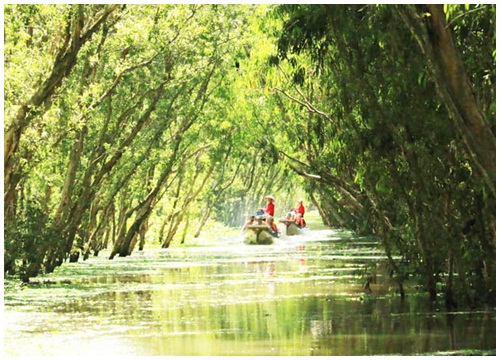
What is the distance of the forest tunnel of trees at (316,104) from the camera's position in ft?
47.3

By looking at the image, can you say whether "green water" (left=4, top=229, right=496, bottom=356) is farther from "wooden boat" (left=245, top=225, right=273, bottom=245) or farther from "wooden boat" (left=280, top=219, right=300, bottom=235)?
"wooden boat" (left=280, top=219, right=300, bottom=235)

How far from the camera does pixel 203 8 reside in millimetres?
29125

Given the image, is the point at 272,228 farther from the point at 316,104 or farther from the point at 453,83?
the point at 453,83

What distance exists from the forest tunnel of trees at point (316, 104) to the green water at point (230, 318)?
1129 mm

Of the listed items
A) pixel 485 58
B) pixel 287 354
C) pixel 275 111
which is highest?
pixel 275 111

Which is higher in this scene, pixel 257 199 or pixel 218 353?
pixel 257 199

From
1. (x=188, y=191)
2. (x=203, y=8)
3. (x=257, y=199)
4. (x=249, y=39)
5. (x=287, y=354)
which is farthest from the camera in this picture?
(x=257, y=199)

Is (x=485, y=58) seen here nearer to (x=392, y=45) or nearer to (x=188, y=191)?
(x=392, y=45)

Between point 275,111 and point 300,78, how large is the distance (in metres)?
17.7

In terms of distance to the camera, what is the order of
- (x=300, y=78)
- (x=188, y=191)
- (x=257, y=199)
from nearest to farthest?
(x=300, y=78) < (x=188, y=191) < (x=257, y=199)

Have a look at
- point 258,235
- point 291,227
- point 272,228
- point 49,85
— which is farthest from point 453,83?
point 291,227

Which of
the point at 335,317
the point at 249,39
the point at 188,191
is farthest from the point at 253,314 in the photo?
the point at 188,191

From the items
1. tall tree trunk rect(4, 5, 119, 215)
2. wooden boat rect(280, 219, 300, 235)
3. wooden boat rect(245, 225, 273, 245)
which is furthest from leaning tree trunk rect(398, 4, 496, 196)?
wooden boat rect(280, 219, 300, 235)

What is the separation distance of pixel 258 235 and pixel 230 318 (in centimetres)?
3701
